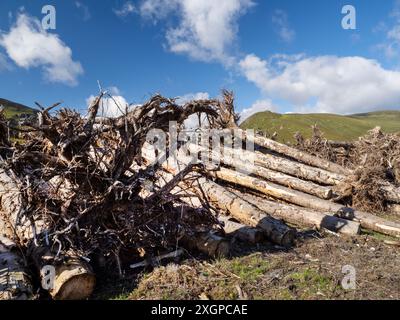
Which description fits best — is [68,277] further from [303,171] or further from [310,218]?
[303,171]

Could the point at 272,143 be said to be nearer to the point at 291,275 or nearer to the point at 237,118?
the point at 237,118

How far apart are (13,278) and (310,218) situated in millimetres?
6590

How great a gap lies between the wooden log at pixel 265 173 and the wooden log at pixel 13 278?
606 cm

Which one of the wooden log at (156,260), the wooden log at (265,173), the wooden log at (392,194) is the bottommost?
the wooden log at (156,260)

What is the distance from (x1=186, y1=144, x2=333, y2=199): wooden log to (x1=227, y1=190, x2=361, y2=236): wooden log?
1.52 metres

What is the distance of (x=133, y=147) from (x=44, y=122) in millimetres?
1479

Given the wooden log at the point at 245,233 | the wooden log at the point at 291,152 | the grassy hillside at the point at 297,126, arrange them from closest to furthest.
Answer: the wooden log at the point at 245,233
the wooden log at the point at 291,152
the grassy hillside at the point at 297,126

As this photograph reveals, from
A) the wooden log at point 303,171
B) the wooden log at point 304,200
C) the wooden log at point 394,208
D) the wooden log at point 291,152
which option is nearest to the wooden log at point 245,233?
the wooden log at point 304,200

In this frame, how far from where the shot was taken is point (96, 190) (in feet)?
20.3

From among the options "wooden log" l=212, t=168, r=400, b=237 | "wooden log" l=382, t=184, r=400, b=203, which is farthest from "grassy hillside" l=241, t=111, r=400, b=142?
"wooden log" l=212, t=168, r=400, b=237

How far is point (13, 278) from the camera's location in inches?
197

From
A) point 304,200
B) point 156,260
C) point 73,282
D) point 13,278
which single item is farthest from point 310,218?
point 13,278

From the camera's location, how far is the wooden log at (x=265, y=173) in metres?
10.8

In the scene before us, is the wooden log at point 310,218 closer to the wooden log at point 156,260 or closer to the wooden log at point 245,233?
the wooden log at point 245,233
